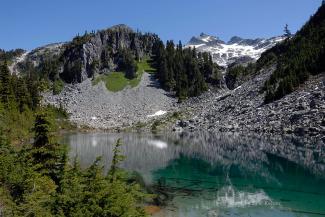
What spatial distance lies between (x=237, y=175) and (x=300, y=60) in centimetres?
9802

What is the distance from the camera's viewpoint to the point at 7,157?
2691cm

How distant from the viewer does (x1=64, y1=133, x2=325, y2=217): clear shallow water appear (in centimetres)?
3687

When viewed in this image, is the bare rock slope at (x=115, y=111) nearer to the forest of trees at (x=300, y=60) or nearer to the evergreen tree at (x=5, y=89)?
the forest of trees at (x=300, y=60)

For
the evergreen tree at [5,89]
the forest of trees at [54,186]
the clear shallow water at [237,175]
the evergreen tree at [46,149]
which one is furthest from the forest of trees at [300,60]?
the forest of trees at [54,186]

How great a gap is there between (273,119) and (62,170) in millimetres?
94980

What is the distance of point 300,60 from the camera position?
14188 cm

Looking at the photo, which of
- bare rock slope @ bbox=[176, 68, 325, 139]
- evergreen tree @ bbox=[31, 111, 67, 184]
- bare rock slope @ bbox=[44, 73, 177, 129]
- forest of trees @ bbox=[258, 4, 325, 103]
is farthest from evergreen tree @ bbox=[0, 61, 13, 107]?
forest of trees @ bbox=[258, 4, 325, 103]

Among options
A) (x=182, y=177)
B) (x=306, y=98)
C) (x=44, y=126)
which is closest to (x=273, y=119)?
(x=306, y=98)

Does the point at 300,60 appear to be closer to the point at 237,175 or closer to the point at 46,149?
the point at 237,175

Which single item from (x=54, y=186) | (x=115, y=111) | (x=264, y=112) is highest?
(x=115, y=111)

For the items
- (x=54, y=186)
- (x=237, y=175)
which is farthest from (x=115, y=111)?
(x=54, y=186)

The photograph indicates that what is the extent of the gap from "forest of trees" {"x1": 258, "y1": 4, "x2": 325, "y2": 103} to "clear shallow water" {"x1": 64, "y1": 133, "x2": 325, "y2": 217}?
40.1 meters

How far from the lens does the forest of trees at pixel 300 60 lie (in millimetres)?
128750

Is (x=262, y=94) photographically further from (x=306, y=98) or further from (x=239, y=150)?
(x=239, y=150)
